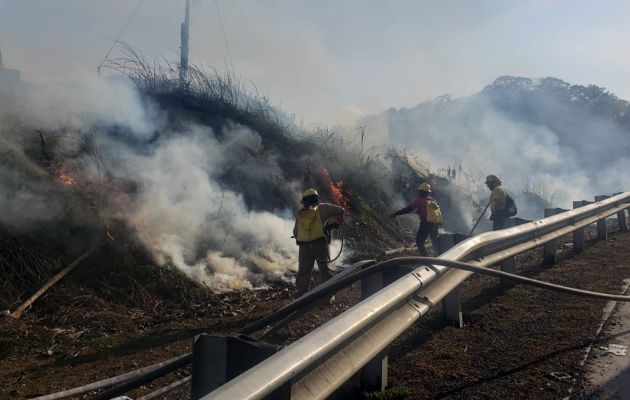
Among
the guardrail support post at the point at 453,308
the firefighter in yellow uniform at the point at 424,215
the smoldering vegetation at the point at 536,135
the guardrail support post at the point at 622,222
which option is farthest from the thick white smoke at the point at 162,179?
→ the smoldering vegetation at the point at 536,135

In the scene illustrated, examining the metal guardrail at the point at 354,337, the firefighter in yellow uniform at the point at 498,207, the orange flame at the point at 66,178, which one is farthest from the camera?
the firefighter in yellow uniform at the point at 498,207

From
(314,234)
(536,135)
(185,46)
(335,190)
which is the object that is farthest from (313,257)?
(536,135)

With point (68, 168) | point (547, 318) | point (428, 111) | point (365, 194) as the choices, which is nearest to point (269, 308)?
point (547, 318)

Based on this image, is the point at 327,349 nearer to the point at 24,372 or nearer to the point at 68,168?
the point at 24,372

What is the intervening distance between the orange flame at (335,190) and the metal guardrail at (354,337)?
698 cm

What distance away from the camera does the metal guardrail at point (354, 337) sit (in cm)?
160

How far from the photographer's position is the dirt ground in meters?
2.91

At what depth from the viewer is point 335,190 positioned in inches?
456

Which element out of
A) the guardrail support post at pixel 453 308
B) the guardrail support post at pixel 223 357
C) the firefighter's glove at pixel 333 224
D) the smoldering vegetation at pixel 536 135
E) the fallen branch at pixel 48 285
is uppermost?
the smoldering vegetation at pixel 536 135

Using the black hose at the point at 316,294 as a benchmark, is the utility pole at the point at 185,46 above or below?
above

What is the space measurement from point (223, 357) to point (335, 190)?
32.1 ft

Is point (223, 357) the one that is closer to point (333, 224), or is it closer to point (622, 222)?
A: point (333, 224)

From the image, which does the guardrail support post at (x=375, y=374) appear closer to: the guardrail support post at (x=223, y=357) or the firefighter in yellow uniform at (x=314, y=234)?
the guardrail support post at (x=223, y=357)

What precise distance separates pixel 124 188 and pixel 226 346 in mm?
6724
